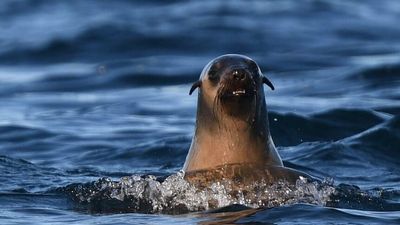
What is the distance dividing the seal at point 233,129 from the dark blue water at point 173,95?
16.0 inches

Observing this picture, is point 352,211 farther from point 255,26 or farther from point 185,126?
point 255,26

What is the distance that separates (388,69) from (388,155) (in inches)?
193

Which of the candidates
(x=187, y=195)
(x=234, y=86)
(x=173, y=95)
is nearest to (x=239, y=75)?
(x=234, y=86)

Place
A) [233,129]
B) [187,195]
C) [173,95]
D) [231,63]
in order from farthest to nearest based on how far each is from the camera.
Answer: [173,95] → [233,129] → [231,63] → [187,195]

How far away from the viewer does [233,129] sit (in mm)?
7602

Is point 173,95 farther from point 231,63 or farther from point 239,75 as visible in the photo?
point 239,75

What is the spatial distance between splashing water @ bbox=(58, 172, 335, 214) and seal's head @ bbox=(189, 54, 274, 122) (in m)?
0.45

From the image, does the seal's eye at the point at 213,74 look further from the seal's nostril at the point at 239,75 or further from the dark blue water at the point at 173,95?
the dark blue water at the point at 173,95

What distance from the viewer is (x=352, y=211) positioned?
7.27 metres

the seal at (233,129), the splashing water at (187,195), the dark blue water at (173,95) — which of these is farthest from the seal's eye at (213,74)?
the dark blue water at (173,95)

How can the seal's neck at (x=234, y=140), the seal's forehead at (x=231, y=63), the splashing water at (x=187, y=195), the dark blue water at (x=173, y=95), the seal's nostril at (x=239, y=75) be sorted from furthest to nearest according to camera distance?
the dark blue water at (x=173, y=95) → the seal's neck at (x=234, y=140) → the seal's forehead at (x=231, y=63) → the seal's nostril at (x=239, y=75) → the splashing water at (x=187, y=195)

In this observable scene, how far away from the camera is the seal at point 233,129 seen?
7367 mm

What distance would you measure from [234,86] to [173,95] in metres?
7.25

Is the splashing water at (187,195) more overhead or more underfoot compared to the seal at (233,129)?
more underfoot
